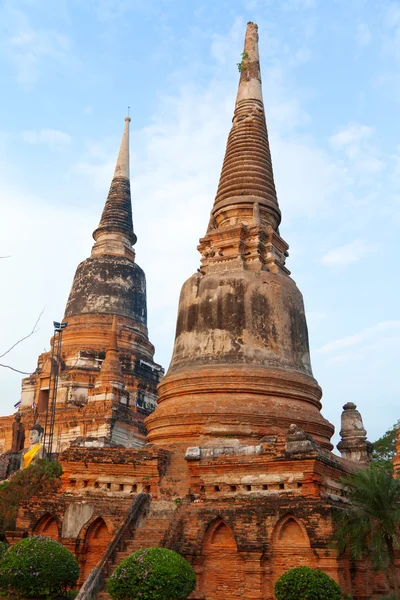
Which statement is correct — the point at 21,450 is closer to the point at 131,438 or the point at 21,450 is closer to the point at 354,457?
the point at 131,438

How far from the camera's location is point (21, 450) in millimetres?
31188

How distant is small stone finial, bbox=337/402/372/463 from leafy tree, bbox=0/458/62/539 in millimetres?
10203

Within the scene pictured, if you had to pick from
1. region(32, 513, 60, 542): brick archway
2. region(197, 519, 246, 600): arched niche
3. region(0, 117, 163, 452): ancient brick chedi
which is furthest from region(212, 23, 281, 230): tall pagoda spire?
region(0, 117, 163, 452): ancient brick chedi

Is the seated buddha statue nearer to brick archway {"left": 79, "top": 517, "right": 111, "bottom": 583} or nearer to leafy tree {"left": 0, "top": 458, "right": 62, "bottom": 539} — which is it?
leafy tree {"left": 0, "top": 458, "right": 62, "bottom": 539}

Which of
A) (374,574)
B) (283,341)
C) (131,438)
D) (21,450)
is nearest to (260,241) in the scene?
(283,341)

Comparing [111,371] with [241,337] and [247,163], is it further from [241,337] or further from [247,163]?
[241,337]

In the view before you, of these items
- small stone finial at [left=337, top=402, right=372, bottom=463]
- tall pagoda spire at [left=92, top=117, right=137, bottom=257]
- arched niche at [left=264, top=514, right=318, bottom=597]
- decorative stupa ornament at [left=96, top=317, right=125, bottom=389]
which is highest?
tall pagoda spire at [left=92, top=117, right=137, bottom=257]

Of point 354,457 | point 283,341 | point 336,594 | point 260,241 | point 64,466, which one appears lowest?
point 336,594

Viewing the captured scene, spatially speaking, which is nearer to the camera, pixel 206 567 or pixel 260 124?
pixel 206 567

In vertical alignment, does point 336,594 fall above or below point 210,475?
below

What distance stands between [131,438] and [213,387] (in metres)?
15.1

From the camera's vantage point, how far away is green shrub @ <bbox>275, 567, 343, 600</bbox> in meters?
9.98

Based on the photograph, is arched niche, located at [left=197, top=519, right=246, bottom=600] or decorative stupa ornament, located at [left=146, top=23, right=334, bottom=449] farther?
decorative stupa ornament, located at [left=146, top=23, right=334, bottom=449]

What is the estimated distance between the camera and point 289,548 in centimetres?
1163
